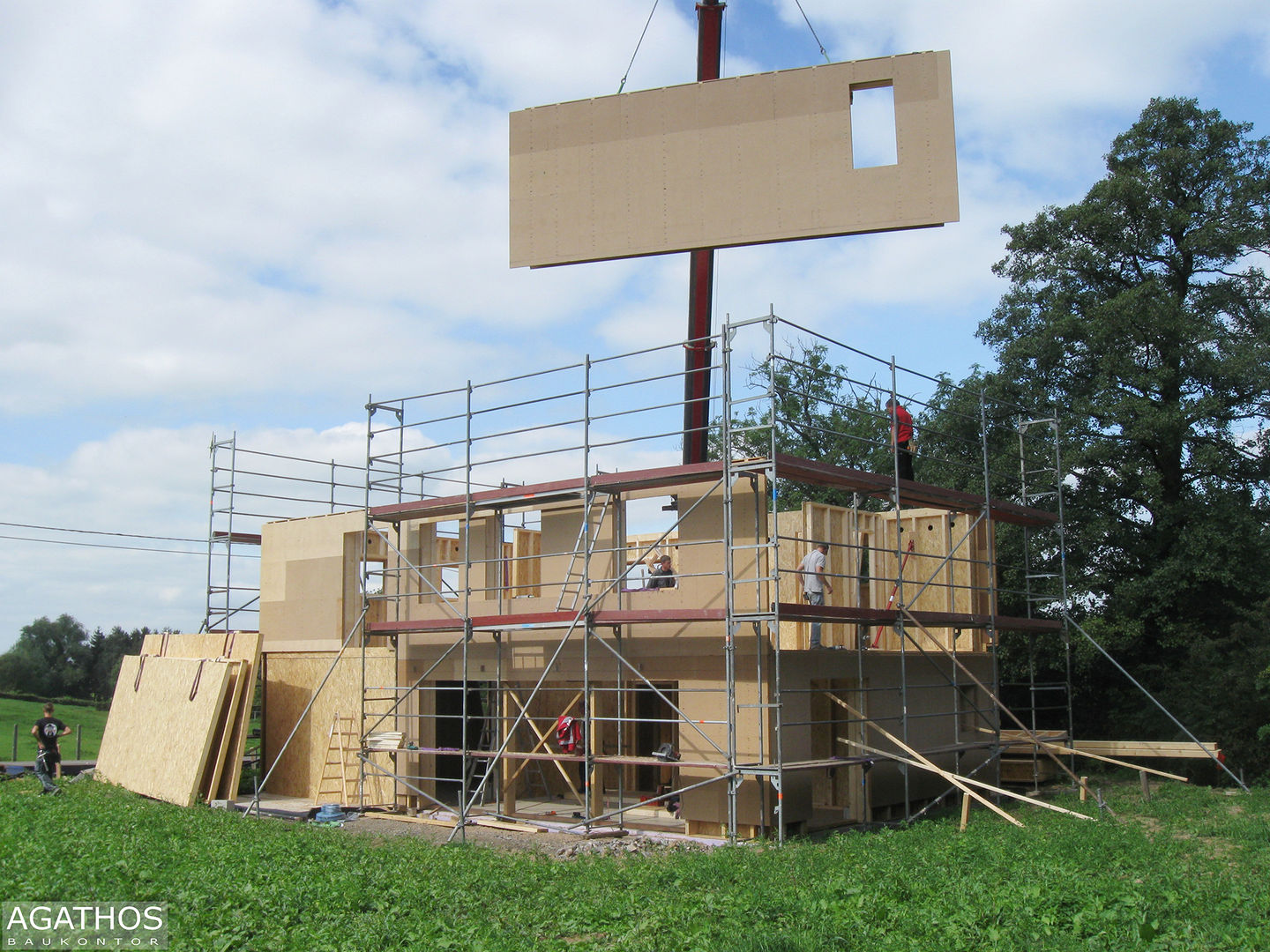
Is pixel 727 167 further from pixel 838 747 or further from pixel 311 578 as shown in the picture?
pixel 311 578

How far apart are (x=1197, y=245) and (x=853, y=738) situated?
45.1 ft

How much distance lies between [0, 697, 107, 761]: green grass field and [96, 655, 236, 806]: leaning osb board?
15042 mm

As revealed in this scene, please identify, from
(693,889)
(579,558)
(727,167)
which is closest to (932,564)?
Answer: (579,558)

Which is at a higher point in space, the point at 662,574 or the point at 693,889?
the point at 662,574

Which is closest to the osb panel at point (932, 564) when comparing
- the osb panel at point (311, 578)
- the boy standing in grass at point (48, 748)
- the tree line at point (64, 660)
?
the osb panel at point (311, 578)

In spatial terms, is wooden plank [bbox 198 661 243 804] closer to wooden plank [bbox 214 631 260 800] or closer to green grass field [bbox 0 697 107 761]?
wooden plank [bbox 214 631 260 800]

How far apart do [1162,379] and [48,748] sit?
72.0 ft

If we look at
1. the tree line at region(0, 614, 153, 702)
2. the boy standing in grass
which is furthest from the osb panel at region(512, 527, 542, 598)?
the tree line at region(0, 614, 153, 702)

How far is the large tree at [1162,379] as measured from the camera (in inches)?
877

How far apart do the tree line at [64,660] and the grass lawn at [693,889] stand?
52.7 meters

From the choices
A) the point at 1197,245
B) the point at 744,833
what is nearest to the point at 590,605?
the point at 744,833

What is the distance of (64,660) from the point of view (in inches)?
2633

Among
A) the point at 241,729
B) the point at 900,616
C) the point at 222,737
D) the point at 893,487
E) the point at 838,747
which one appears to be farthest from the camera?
the point at 241,729

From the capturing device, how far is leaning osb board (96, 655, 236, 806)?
61.4 ft
